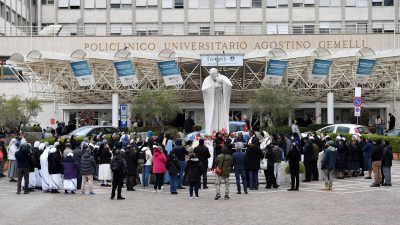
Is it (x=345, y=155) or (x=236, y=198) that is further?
(x=345, y=155)

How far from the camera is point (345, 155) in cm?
2647

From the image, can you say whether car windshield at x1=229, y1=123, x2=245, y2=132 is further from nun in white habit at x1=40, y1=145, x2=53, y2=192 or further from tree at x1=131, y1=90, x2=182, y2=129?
nun in white habit at x1=40, y1=145, x2=53, y2=192

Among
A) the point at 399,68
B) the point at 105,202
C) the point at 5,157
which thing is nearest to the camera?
the point at 105,202

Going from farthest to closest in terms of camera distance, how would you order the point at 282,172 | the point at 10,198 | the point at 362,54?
the point at 362,54
the point at 282,172
the point at 10,198

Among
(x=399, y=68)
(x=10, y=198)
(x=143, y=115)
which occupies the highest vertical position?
(x=399, y=68)

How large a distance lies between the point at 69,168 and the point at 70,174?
20 cm

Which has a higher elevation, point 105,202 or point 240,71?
point 240,71

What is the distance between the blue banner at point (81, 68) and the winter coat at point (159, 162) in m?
23.0

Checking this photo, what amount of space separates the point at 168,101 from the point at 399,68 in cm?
1587

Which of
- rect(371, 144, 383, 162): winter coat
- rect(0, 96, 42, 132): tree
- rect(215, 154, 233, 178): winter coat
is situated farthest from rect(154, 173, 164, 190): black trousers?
rect(0, 96, 42, 132): tree

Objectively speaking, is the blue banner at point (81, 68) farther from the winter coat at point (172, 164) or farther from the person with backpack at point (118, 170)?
the person with backpack at point (118, 170)

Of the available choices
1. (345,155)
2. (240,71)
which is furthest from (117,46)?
(345,155)

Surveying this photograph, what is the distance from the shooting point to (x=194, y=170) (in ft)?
68.7

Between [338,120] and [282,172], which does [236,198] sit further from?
[338,120]
